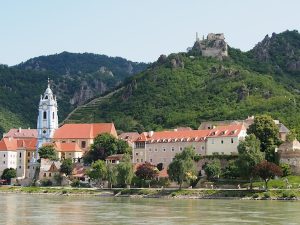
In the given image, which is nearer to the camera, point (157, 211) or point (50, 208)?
point (157, 211)

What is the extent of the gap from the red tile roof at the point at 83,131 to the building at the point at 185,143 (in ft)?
63.0

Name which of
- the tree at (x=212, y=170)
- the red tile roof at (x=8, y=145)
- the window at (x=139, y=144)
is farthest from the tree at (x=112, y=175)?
the red tile roof at (x=8, y=145)

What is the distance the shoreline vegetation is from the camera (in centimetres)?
8019

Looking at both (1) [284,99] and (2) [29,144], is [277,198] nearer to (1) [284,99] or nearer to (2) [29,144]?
(1) [284,99]

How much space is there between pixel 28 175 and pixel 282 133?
4684 centimetres

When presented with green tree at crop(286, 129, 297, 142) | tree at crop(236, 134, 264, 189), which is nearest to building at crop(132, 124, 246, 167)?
green tree at crop(286, 129, 297, 142)

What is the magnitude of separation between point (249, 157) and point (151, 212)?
80.5 ft

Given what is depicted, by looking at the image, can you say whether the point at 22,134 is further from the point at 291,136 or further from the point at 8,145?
the point at 291,136

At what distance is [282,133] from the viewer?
102188 millimetres

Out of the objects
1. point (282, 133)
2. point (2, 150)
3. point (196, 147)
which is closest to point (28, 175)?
point (2, 150)

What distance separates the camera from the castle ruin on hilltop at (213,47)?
185125 mm

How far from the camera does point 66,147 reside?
129 metres

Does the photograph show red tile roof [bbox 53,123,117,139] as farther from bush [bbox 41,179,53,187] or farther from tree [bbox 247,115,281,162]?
tree [bbox 247,115,281,162]

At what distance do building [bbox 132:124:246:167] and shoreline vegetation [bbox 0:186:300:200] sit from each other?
572 inches
